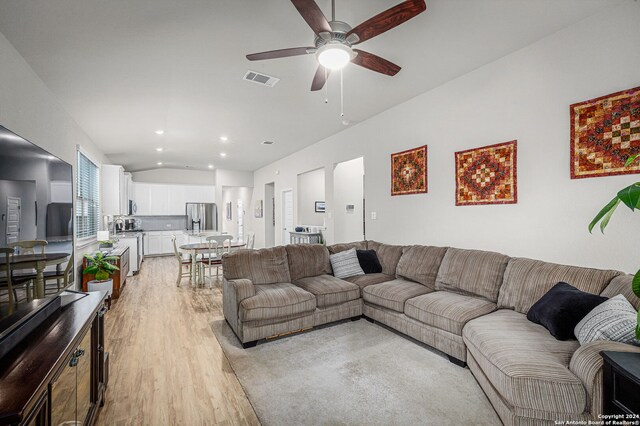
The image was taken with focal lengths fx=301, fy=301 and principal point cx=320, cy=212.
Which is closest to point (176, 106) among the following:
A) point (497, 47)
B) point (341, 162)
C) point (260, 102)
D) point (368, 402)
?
point (260, 102)

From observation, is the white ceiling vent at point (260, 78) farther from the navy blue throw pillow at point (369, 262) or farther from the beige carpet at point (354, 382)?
the beige carpet at point (354, 382)

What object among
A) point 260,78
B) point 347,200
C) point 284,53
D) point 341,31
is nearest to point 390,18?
point 341,31

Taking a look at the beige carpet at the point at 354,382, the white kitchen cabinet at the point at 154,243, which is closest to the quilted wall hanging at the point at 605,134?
the beige carpet at the point at 354,382

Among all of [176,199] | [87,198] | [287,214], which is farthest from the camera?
[176,199]

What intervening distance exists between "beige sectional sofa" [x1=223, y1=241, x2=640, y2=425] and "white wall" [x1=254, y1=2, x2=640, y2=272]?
28cm

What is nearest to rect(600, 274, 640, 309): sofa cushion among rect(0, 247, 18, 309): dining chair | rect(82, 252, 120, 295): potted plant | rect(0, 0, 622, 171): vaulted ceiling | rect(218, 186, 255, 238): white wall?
rect(0, 0, 622, 171): vaulted ceiling

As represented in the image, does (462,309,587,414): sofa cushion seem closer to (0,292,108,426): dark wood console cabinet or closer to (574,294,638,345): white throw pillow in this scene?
(574,294,638,345): white throw pillow

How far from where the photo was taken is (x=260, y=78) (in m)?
3.33

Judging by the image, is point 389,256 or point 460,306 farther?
point 389,256

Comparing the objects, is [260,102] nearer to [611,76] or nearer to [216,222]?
[611,76]

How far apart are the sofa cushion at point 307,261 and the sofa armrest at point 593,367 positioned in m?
2.75

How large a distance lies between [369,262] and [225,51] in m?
2.98

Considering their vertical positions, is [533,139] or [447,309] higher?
[533,139]

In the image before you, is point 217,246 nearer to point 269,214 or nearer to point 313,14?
point 269,214
